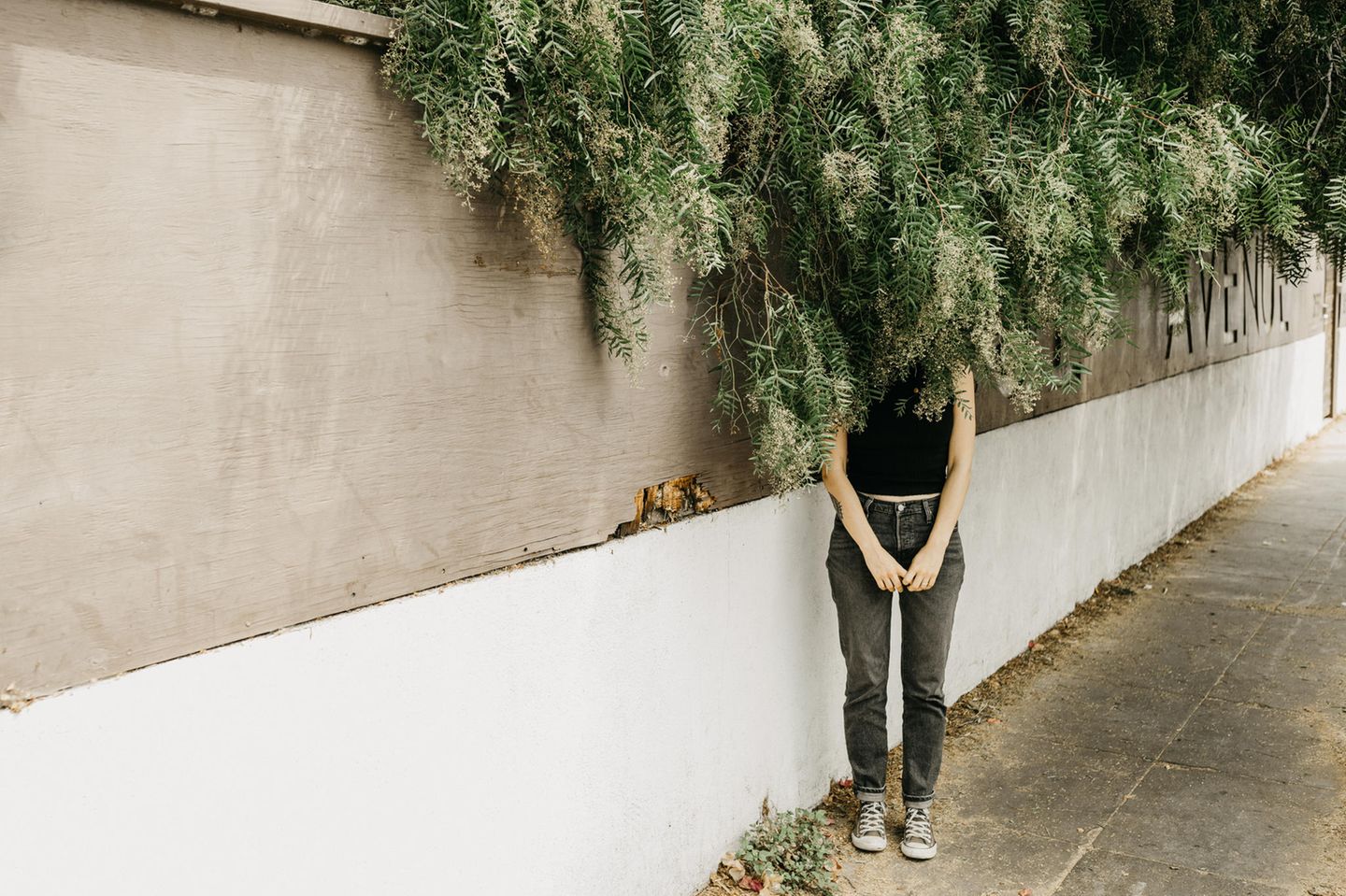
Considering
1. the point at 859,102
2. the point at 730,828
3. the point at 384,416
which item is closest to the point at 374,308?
the point at 384,416

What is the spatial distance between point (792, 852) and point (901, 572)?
108 centimetres

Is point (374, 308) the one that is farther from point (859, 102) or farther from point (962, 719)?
point (962, 719)

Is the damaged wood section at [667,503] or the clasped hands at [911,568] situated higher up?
the damaged wood section at [667,503]

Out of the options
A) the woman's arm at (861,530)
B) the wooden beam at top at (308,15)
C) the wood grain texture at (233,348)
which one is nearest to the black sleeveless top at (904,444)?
the woman's arm at (861,530)

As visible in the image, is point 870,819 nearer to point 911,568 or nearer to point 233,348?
point 911,568

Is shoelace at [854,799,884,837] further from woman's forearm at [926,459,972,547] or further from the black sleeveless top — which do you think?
the black sleeveless top

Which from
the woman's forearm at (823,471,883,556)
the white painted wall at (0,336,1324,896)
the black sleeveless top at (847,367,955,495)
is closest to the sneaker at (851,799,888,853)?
the white painted wall at (0,336,1324,896)

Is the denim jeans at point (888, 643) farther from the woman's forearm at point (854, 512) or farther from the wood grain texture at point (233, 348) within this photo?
the wood grain texture at point (233, 348)

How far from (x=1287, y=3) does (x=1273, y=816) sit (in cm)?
327

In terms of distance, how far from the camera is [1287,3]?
4.76 m

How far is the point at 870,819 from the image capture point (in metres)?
4.31

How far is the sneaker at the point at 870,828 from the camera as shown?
14.0 ft

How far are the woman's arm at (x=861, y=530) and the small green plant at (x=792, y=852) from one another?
97 cm

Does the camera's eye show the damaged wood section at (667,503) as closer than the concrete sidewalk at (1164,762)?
Yes
